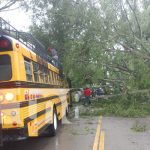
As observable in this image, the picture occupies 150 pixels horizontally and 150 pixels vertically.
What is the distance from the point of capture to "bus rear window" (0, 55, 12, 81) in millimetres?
10352

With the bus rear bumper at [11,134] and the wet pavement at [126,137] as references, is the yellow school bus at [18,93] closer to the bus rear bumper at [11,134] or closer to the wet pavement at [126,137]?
the bus rear bumper at [11,134]

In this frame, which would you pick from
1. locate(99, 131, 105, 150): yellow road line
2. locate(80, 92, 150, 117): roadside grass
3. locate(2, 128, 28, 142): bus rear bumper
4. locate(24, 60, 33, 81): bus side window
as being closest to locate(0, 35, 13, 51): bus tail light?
locate(24, 60, 33, 81): bus side window

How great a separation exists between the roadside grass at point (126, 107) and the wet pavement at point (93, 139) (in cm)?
590

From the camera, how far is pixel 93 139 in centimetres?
1386

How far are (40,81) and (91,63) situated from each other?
12.7 metres

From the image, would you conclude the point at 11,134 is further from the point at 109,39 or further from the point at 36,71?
the point at 109,39

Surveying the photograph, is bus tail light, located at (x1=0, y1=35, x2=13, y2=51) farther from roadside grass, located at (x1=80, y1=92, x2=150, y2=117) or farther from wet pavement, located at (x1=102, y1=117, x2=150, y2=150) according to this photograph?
roadside grass, located at (x1=80, y1=92, x2=150, y2=117)

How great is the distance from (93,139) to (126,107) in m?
13.0

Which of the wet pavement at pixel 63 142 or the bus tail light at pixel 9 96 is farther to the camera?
the wet pavement at pixel 63 142

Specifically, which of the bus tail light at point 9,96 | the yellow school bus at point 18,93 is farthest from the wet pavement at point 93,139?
the bus tail light at point 9,96

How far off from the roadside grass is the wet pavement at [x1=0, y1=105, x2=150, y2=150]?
590cm

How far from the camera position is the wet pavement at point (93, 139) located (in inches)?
488

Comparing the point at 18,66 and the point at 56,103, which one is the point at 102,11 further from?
the point at 18,66

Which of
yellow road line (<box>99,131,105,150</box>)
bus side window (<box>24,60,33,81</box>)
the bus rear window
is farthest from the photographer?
yellow road line (<box>99,131,105,150</box>)
